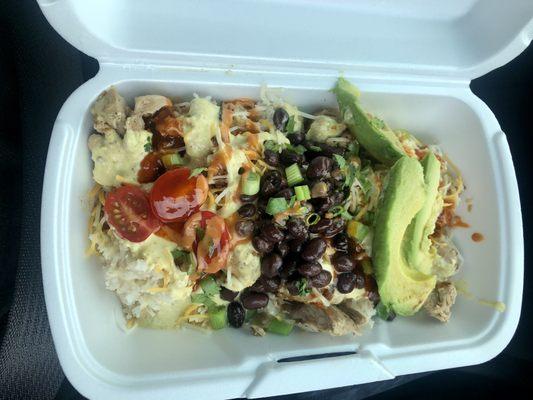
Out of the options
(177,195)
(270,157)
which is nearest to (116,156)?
(177,195)

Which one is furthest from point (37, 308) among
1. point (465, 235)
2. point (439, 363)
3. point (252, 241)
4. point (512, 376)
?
point (512, 376)

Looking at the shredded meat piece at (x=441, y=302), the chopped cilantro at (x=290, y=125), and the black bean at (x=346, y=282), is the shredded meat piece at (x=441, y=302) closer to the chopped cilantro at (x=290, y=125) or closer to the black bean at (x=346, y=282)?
the black bean at (x=346, y=282)

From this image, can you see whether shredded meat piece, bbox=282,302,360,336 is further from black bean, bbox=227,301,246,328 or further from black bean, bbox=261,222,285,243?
black bean, bbox=261,222,285,243

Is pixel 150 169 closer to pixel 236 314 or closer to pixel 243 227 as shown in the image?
pixel 243 227

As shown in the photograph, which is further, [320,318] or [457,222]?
[457,222]

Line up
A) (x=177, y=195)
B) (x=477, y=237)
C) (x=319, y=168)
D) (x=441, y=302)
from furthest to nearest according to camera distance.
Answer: (x=477, y=237) < (x=441, y=302) < (x=319, y=168) < (x=177, y=195)

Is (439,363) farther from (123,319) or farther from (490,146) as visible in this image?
(123,319)
